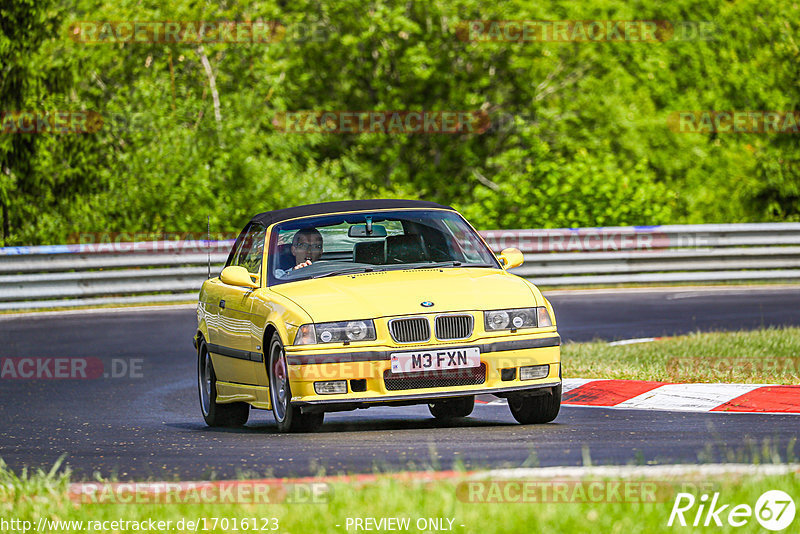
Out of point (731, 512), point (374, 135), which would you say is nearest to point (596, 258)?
point (374, 135)

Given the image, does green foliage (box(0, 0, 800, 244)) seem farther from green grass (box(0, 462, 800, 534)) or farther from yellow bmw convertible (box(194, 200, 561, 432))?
green grass (box(0, 462, 800, 534))

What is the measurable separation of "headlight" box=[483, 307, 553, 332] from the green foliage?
17.0 meters

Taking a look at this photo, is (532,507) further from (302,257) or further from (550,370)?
(302,257)

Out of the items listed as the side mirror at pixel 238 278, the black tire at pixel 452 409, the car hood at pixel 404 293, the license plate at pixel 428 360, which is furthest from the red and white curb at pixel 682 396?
Answer: the side mirror at pixel 238 278

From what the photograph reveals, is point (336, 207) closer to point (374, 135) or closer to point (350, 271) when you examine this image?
point (350, 271)

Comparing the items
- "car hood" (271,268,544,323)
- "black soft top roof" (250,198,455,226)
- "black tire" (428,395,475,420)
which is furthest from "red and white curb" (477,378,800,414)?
"black soft top roof" (250,198,455,226)

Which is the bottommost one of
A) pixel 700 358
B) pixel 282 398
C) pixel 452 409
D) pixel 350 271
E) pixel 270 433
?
pixel 700 358

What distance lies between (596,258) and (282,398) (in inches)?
566

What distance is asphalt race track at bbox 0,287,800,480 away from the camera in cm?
722

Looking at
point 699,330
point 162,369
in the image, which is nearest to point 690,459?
point 162,369

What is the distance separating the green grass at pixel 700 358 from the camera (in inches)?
449

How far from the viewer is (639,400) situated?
10.5m

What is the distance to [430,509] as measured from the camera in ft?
17.8

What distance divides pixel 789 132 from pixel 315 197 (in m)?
9.16
